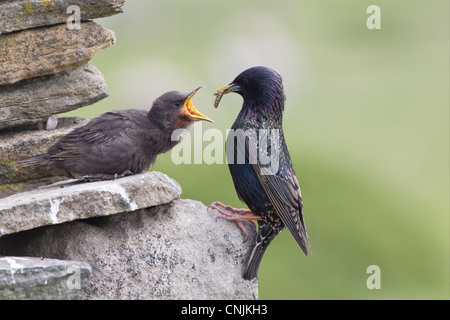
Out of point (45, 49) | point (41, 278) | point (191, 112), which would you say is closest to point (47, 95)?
point (45, 49)

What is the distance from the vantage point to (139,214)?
7508 millimetres

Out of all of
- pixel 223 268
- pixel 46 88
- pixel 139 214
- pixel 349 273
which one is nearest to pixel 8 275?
pixel 139 214

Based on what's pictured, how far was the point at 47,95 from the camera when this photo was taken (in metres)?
8.38

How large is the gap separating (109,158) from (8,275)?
6.08ft

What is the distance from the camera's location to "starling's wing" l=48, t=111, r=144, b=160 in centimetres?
796

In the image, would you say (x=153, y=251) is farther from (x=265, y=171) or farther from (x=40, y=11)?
(x=40, y=11)

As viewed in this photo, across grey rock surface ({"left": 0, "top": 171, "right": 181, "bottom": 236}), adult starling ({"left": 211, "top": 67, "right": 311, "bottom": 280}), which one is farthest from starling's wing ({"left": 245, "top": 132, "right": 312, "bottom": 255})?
grey rock surface ({"left": 0, "top": 171, "right": 181, "bottom": 236})

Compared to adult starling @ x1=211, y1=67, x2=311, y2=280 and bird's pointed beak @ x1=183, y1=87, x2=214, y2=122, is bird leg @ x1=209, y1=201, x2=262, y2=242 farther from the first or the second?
bird's pointed beak @ x1=183, y1=87, x2=214, y2=122

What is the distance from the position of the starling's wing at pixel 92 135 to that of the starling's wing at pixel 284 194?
127 centimetres

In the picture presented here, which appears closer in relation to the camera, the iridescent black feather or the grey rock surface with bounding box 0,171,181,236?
the grey rock surface with bounding box 0,171,181,236

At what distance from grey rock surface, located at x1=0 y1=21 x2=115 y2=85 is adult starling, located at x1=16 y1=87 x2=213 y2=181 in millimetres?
670

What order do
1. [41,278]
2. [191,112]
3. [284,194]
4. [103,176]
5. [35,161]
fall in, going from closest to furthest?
[41,278]
[284,194]
[103,176]
[35,161]
[191,112]

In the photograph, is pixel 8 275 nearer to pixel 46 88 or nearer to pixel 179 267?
pixel 179 267

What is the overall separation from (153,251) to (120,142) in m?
1.20
